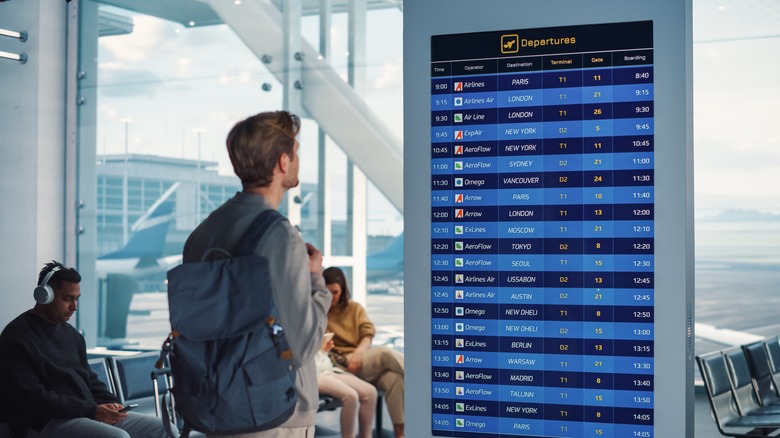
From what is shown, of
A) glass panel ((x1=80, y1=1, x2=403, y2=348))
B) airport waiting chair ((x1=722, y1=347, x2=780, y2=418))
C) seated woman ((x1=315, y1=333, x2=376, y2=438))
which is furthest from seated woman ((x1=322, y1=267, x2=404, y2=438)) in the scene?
airport waiting chair ((x1=722, y1=347, x2=780, y2=418))

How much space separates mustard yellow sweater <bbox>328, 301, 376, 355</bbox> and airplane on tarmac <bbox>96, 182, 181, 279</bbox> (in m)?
2.10

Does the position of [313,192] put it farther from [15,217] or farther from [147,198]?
[15,217]

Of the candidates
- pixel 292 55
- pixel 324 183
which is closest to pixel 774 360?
pixel 324 183

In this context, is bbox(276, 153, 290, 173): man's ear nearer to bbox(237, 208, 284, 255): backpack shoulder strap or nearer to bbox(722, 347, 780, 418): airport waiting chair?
bbox(237, 208, 284, 255): backpack shoulder strap

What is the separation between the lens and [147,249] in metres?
8.14

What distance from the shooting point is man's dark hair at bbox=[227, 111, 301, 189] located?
7.38 ft

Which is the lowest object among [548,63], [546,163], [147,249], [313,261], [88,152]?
[147,249]

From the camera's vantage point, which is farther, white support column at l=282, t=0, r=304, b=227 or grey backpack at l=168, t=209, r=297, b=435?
white support column at l=282, t=0, r=304, b=227

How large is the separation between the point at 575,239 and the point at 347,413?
4.18 m

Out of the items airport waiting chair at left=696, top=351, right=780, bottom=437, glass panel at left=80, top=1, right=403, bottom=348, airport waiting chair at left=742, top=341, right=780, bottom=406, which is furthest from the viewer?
glass panel at left=80, top=1, right=403, bottom=348

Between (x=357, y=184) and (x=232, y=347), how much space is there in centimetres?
530

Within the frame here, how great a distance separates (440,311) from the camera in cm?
240

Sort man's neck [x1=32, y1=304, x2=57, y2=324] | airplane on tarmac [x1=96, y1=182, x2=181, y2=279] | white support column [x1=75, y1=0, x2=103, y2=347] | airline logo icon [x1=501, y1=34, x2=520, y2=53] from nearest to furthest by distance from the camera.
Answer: airline logo icon [x1=501, y1=34, x2=520, y2=53] → man's neck [x1=32, y1=304, x2=57, y2=324] → airplane on tarmac [x1=96, y1=182, x2=181, y2=279] → white support column [x1=75, y1=0, x2=103, y2=347]

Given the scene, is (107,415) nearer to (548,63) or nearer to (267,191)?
(267,191)
